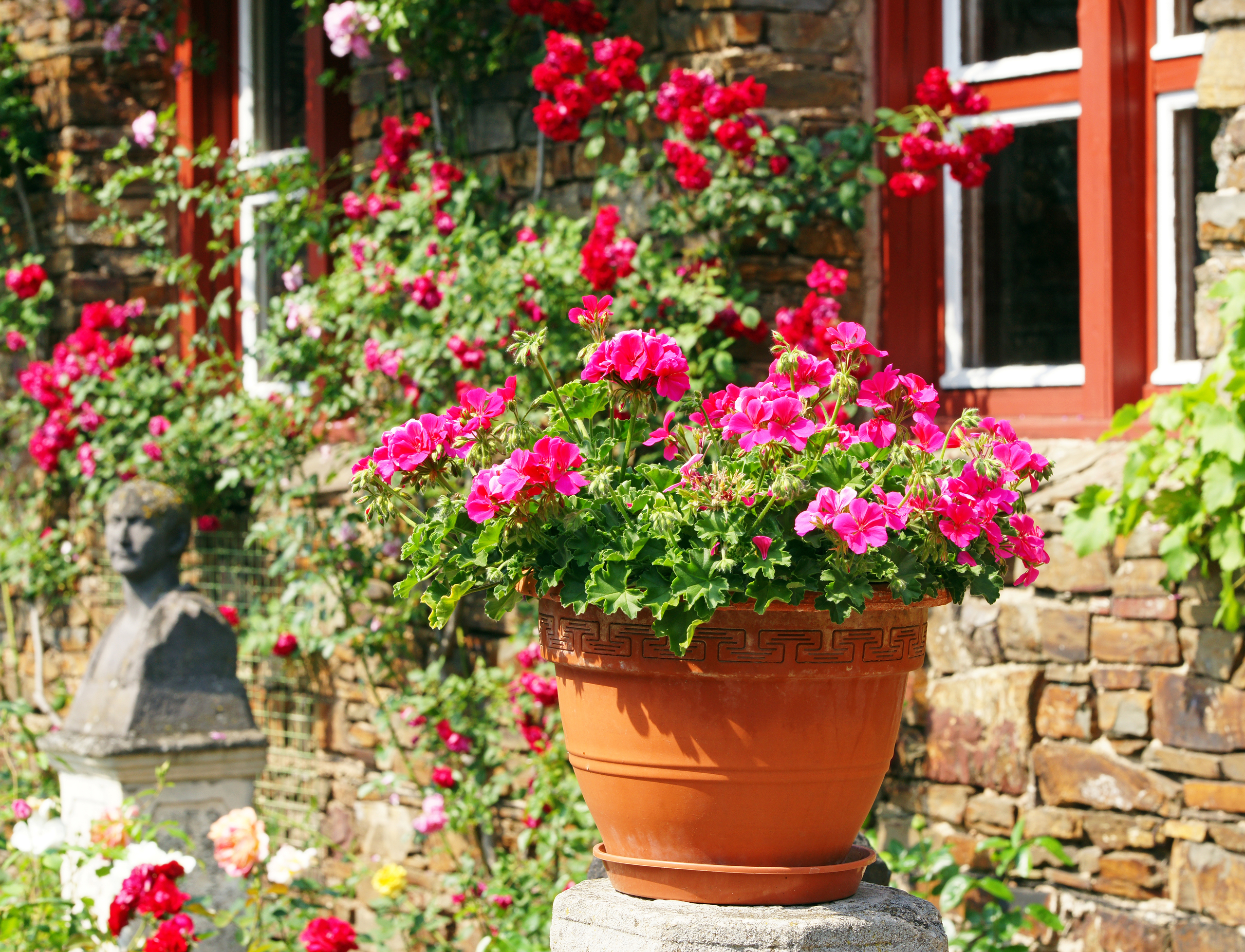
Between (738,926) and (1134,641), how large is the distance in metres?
1.72

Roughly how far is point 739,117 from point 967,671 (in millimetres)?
1558

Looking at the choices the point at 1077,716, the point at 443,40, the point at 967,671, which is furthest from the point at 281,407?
the point at 1077,716

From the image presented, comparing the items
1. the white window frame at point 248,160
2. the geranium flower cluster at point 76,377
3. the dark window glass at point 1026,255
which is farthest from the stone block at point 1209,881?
the white window frame at point 248,160

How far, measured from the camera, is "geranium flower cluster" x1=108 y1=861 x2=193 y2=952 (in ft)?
8.45

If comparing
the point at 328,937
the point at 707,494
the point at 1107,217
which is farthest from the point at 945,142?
the point at 328,937

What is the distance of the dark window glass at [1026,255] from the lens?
3510 millimetres

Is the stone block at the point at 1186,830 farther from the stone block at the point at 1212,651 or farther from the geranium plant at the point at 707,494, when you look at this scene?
the geranium plant at the point at 707,494

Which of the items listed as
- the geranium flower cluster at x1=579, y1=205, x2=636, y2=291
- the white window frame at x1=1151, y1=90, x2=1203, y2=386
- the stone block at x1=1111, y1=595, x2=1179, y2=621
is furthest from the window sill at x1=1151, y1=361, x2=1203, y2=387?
the geranium flower cluster at x1=579, y1=205, x2=636, y2=291

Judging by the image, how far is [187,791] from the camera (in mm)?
3656

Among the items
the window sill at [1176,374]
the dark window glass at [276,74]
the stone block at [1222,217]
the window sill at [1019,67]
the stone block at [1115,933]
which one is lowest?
the stone block at [1115,933]

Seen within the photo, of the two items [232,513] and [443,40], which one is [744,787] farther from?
[232,513]

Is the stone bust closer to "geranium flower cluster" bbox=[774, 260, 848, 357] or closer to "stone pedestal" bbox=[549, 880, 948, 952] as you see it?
"geranium flower cluster" bbox=[774, 260, 848, 357]

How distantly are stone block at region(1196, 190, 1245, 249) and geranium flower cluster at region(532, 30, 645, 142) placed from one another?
A: 1434 millimetres

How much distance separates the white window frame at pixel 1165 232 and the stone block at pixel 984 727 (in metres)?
0.85
